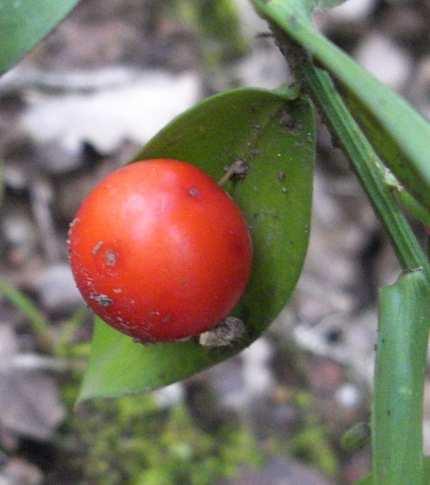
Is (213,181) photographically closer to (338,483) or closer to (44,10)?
(44,10)

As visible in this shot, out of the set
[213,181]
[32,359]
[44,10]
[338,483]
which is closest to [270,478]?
[338,483]

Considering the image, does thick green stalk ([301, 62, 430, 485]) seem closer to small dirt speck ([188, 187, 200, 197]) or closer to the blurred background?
small dirt speck ([188, 187, 200, 197])

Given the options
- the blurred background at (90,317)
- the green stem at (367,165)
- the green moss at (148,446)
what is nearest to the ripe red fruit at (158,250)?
the green stem at (367,165)

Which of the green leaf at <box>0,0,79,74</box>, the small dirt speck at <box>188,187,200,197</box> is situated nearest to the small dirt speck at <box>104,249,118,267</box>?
the small dirt speck at <box>188,187,200,197</box>

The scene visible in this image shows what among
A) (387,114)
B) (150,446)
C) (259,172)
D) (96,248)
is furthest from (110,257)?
(150,446)

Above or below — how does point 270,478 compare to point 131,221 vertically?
below
